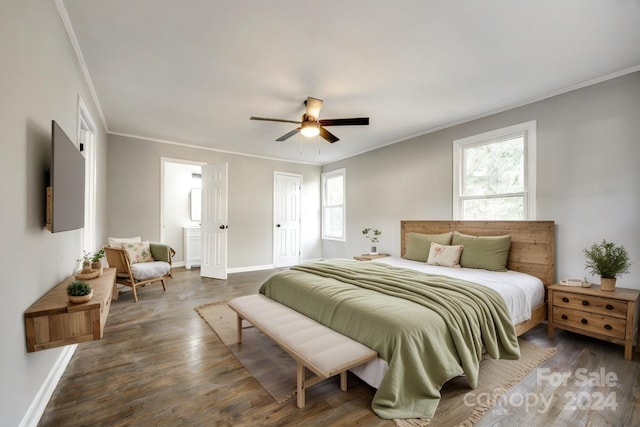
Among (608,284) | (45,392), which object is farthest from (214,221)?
(608,284)

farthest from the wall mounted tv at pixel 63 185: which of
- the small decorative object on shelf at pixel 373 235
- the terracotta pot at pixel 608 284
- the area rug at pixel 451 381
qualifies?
the terracotta pot at pixel 608 284

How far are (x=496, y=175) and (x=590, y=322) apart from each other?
192 centimetres

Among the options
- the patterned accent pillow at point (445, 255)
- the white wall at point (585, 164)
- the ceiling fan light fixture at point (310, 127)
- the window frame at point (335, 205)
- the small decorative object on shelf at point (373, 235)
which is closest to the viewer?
the white wall at point (585, 164)

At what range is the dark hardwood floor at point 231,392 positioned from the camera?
1.67 m

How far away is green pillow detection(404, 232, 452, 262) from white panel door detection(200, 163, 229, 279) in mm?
3326

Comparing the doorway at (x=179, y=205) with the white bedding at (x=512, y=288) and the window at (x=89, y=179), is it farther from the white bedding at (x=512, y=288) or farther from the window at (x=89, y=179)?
the white bedding at (x=512, y=288)

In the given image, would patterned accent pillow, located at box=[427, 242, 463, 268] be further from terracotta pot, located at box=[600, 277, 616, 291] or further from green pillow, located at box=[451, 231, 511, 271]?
terracotta pot, located at box=[600, 277, 616, 291]

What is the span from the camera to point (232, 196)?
587 centimetres

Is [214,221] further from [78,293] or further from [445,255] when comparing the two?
[445,255]

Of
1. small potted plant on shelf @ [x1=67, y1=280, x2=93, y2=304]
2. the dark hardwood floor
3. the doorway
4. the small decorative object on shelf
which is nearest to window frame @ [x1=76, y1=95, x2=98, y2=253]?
the dark hardwood floor

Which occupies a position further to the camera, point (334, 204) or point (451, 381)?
point (334, 204)

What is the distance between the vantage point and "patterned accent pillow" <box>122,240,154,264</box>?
166 inches

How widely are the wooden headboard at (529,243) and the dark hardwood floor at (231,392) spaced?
0.72m

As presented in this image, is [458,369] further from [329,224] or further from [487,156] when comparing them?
[329,224]
